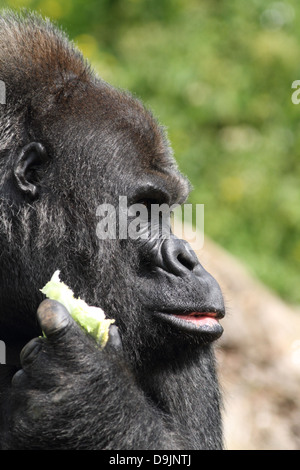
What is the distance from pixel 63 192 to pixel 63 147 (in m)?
0.22

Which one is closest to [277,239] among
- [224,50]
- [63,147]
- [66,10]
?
[224,50]

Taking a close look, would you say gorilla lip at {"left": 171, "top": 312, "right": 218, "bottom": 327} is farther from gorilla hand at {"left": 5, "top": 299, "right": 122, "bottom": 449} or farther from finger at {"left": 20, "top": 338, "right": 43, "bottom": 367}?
finger at {"left": 20, "top": 338, "right": 43, "bottom": 367}

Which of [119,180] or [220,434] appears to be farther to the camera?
[220,434]

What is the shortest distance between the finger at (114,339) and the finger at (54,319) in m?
0.23

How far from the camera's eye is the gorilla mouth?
10.9 ft

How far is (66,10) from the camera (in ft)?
32.8

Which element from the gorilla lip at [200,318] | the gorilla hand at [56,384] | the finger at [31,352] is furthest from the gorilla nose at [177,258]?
the finger at [31,352]

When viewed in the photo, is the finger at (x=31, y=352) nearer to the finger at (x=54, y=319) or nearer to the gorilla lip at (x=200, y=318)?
the finger at (x=54, y=319)

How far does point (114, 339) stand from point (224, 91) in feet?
23.1

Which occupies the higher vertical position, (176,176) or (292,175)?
(292,175)
